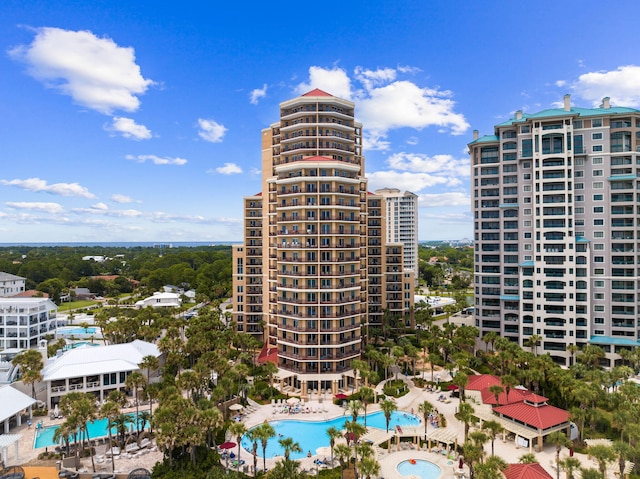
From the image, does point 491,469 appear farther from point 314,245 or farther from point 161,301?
point 161,301

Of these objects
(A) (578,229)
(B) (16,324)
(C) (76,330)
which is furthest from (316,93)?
(C) (76,330)

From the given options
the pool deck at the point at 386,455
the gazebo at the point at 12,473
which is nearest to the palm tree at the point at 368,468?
the pool deck at the point at 386,455

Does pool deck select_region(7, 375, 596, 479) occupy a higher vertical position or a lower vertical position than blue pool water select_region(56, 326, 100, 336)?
higher

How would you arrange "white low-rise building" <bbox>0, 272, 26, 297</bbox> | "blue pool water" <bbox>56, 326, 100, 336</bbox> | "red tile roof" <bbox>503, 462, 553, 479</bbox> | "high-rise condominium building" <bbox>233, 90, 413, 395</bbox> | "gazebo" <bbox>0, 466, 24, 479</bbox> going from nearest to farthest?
"red tile roof" <bbox>503, 462, 553, 479</bbox>, "gazebo" <bbox>0, 466, 24, 479</bbox>, "high-rise condominium building" <bbox>233, 90, 413, 395</bbox>, "blue pool water" <bbox>56, 326, 100, 336</bbox>, "white low-rise building" <bbox>0, 272, 26, 297</bbox>

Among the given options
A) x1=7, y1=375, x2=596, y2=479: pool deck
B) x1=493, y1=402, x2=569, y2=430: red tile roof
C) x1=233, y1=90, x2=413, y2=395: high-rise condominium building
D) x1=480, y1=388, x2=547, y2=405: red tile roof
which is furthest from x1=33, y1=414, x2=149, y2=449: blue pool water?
x1=493, y1=402, x2=569, y2=430: red tile roof

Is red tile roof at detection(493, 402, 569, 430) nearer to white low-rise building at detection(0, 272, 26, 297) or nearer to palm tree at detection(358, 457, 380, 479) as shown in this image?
palm tree at detection(358, 457, 380, 479)

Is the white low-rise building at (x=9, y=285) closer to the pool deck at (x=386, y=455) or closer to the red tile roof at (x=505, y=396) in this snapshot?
the pool deck at (x=386, y=455)

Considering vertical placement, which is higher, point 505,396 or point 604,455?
point 604,455
